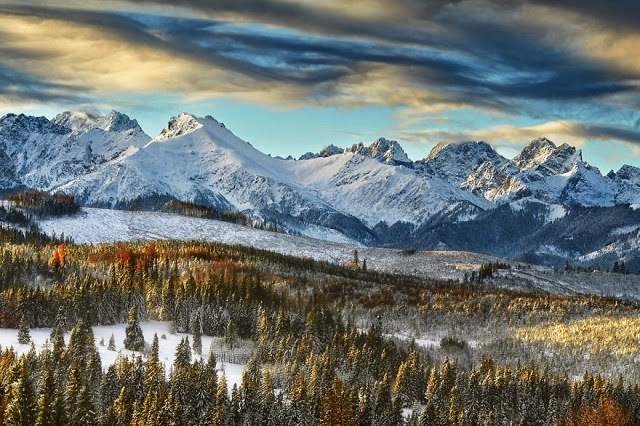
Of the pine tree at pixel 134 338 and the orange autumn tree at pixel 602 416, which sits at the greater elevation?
the pine tree at pixel 134 338

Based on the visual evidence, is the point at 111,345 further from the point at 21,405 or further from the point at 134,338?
the point at 21,405

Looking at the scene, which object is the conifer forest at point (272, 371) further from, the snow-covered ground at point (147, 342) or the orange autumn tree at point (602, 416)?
the snow-covered ground at point (147, 342)

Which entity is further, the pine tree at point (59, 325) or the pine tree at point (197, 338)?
the pine tree at point (197, 338)

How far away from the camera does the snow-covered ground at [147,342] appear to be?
11800 cm

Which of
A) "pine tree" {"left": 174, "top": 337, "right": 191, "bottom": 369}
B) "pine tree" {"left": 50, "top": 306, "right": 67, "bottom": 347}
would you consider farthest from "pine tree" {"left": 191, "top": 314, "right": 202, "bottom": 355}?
"pine tree" {"left": 50, "top": 306, "right": 67, "bottom": 347}

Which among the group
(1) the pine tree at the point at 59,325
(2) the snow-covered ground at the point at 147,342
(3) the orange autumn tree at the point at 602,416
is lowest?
(3) the orange autumn tree at the point at 602,416

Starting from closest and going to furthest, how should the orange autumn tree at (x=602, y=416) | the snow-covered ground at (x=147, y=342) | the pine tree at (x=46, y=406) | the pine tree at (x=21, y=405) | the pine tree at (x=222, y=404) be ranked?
the pine tree at (x=21, y=405) → the pine tree at (x=46, y=406) → the pine tree at (x=222, y=404) → the snow-covered ground at (x=147, y=342) → the orange autumn tree at (x=602, y=416)

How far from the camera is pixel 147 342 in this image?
133500mm

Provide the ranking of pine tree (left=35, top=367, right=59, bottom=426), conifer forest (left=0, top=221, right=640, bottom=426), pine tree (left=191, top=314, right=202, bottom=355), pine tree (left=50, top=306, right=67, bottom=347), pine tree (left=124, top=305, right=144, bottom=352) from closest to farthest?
pine tree (left=35, top=367, right=59, bottom=426) → conifer forest (left=0, top=221, right=640, bottom=426) → pine tree (left=50, top=306, right=67, bottom=347) → pine tree (left=124, top=305, right=144, bottom=352) → pine tree (left=191, top=314, right=202, bottom=355)

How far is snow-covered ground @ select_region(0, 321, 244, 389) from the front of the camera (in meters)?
118

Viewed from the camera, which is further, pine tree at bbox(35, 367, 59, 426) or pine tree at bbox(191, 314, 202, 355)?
pine tree at bbox(191, 314, 202, 355)

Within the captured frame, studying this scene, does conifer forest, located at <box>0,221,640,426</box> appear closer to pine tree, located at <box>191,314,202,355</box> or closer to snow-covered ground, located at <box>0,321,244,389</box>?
pine tree, located at <box>191,314,202,355</box>

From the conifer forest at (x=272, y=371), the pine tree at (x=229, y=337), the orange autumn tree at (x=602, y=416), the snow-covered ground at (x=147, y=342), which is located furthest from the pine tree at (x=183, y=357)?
the orange autumn tree at (x=602, y=416)

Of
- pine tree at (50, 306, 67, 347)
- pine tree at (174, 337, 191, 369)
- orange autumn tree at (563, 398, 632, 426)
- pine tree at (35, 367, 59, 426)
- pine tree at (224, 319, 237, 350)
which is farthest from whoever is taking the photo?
pine tree at (224, 319, 237, 350)
